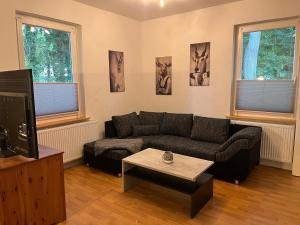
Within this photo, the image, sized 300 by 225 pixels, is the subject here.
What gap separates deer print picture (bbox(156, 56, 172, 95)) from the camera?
4.65 meters

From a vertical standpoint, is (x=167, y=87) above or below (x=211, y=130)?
above

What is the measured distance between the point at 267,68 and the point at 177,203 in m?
2.58

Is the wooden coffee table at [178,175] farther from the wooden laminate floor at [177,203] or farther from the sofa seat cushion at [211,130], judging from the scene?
the sofa seat cushion at [211,130]

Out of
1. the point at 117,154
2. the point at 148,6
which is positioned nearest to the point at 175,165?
the point at 117,154

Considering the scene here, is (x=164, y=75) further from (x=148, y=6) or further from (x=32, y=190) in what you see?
(x=32, y=190)

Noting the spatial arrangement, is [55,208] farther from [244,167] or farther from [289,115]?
[289,115]

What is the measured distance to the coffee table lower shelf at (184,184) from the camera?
2.47m

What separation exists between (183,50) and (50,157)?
320 centimetres

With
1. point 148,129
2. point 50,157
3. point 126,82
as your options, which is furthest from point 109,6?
point 50,157

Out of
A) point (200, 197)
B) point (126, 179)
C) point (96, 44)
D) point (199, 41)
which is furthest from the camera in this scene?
point (199, 41)

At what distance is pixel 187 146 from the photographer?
3.54 metres

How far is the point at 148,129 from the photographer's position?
4316mm

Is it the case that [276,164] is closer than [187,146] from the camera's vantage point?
No

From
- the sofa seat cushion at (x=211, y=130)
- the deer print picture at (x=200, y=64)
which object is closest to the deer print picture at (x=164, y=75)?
the deer print picture at (x=200, y=64)
